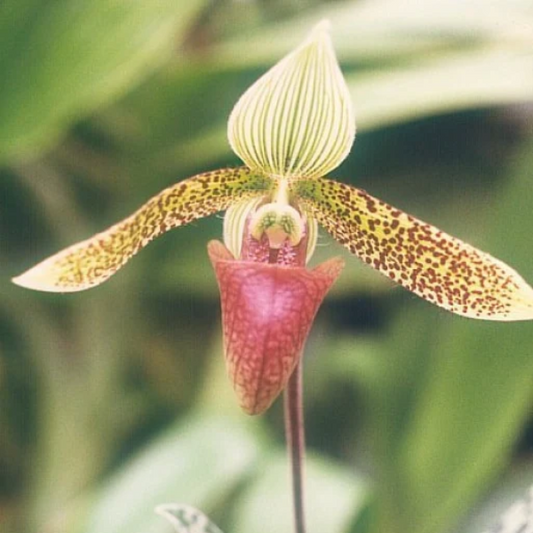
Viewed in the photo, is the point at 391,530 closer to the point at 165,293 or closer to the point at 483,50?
the point at 165,293

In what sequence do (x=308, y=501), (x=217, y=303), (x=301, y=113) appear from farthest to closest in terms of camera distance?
(x=217, y=303)
(x=308, y=501)
(x=301, y=113)

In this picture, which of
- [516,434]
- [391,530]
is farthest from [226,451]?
[516,434]

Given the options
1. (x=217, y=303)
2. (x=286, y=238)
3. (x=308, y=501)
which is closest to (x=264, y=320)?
(x=286, y=238)

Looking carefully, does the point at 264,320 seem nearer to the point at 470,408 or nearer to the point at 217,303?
the point at 470,408

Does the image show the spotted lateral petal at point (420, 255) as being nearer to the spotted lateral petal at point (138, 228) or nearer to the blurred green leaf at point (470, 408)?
the spotted lateral petal at point (138, 228)

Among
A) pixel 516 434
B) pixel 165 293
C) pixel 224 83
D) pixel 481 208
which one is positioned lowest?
pixel 516 434

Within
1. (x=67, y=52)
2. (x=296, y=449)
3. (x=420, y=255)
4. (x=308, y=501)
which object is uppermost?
(x=67, y=52)
